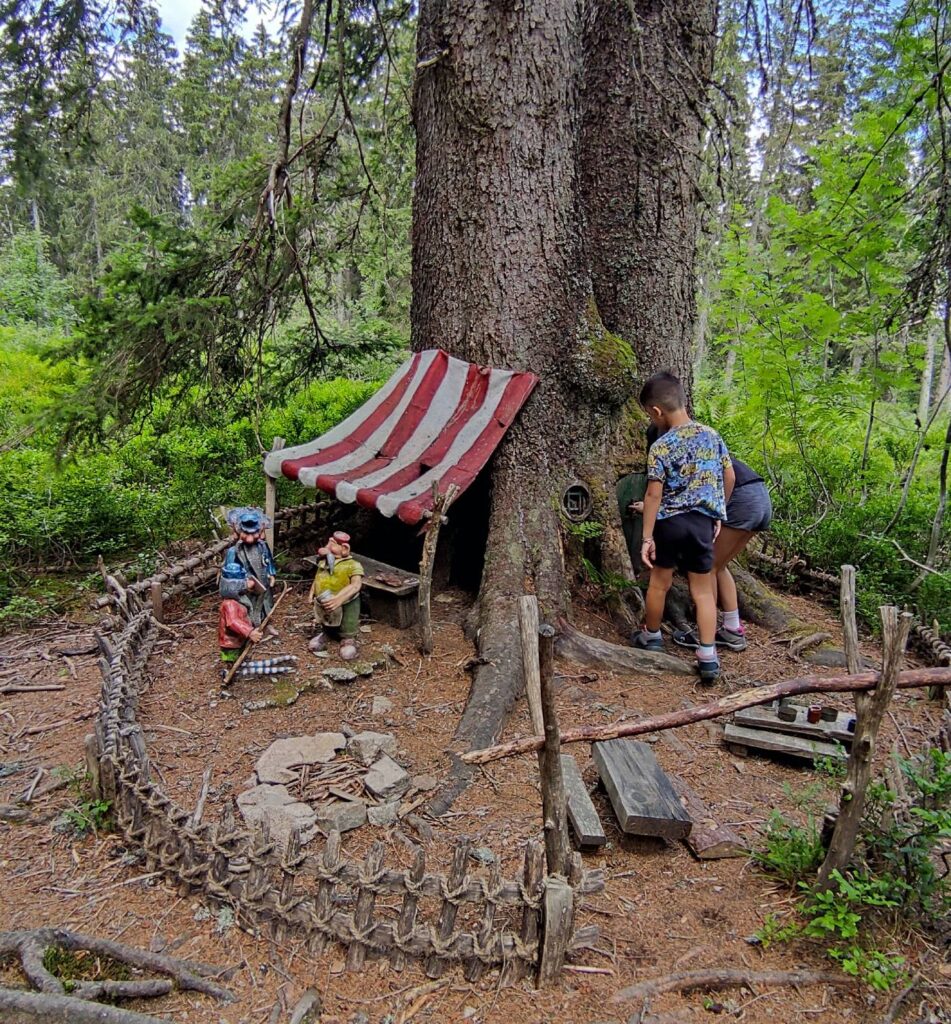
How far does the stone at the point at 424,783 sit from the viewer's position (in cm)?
329

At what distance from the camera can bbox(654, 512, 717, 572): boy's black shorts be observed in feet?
14.2

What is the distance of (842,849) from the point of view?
2.41 meters

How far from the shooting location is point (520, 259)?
4902 millimetres

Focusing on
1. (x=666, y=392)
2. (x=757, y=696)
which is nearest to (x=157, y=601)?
(x=666, y=392)

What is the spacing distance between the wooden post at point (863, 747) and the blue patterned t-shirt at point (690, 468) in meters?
2.06

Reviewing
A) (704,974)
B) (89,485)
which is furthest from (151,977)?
(89,485)

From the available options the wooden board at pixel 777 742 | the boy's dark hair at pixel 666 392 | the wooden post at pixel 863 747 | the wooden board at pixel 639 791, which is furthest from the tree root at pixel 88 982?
the boy's dark hair at pixel 666 392

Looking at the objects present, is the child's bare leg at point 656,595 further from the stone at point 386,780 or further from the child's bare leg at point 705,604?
the stone at point 386,780

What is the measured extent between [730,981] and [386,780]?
65.7 inches

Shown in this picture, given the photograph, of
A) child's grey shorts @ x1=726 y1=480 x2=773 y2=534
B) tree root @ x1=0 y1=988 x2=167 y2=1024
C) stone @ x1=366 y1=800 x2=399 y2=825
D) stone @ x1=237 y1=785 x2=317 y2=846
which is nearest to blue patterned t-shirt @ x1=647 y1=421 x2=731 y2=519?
child's grey shorts @ x1=726 y1=480 x2=773 y2=534

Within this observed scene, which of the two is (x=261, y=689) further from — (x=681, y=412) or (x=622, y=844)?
(x=681, y=412)

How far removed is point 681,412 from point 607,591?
1.44 meters

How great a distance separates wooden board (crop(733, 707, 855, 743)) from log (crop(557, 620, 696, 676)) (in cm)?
68

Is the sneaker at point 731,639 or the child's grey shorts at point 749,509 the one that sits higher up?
the child's grey shorts at point 749,509
